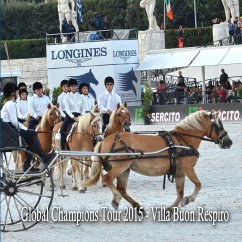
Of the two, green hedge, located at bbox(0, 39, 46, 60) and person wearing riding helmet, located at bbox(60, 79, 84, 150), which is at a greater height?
green hedge, located at bbox(0, 39, 46, 60)

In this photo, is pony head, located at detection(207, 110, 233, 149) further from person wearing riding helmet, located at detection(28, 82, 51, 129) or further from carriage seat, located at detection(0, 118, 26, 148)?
person wearing riding helmet, located at detection(28, 82, 51, 129)

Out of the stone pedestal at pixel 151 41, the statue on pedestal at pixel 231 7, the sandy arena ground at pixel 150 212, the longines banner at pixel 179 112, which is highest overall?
the statue on pedestal at pixel 231 7

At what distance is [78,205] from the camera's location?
17.4m

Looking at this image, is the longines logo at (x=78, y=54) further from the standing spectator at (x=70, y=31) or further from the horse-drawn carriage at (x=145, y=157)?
the horse-drawn carriage at (x=145, y=157)

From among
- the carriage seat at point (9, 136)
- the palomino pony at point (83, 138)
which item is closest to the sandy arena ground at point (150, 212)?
the palomino pony at point (83, 138)

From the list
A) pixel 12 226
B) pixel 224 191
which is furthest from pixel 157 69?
pixel 12 226

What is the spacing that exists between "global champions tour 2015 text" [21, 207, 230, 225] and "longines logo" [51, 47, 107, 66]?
28068 millimetres

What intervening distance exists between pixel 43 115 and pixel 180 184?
5720 millimetres

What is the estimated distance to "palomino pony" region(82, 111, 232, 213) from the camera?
631 inches

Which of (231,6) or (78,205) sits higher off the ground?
(231,6)

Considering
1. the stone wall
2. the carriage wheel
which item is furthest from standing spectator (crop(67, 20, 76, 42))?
the carriage wheel

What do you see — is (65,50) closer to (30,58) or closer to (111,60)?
(111,60)

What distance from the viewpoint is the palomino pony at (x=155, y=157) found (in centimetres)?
1603

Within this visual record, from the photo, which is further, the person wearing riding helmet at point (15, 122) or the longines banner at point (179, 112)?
the longines banner at point (179, 112)
